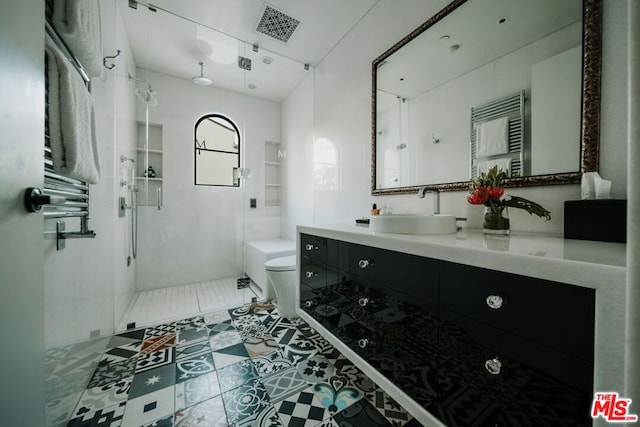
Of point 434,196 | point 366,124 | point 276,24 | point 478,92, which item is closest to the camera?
point 478,92

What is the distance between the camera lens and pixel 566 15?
94 centimetres

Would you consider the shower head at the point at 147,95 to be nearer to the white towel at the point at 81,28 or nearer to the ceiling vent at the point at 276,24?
the ceiling vent at the point at 276,24

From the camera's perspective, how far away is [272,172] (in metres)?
3.32

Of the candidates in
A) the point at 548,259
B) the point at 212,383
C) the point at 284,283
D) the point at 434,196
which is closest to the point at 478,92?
the point at 434,196

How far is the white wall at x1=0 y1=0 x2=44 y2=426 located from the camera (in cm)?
52

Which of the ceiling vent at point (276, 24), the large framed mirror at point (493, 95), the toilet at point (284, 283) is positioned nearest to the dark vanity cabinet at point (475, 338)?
the large framed mirror at point (493, 95)

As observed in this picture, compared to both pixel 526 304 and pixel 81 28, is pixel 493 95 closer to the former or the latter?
pixel 526 304

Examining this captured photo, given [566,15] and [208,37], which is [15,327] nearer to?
[566,15]

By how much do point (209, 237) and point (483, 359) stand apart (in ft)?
9.63

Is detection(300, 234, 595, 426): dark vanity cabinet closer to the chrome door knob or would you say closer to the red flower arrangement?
the chrome door knob

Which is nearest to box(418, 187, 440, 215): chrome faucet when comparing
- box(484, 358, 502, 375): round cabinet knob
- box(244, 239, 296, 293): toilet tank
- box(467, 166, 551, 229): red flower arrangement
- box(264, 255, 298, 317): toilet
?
box(467, 166, 551, 229): red flower arrangement

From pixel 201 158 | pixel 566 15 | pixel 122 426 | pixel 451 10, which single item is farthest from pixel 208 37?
pixel 122 426

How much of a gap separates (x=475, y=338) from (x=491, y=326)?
2.8 inches

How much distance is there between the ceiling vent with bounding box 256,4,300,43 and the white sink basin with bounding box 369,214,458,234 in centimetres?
202
